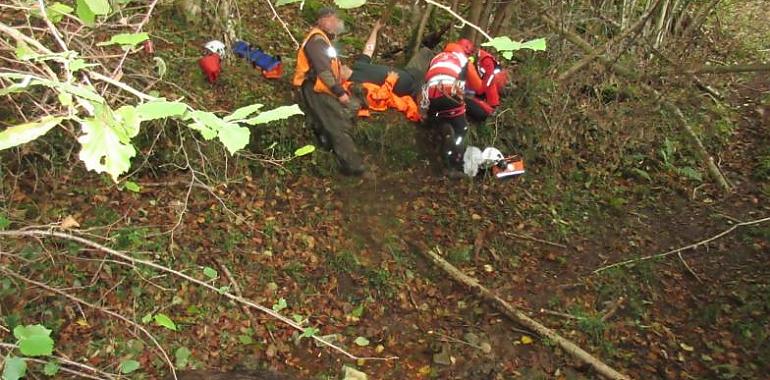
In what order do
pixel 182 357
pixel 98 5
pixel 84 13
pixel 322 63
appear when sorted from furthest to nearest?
pixel 322 63 < pixel 182 357 < pixel 84 13 < pixel 98 5

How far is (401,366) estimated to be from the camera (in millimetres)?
4648

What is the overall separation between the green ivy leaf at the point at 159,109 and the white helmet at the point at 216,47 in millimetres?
5008

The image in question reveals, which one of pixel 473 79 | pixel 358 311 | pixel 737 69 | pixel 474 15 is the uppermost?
pixel 737 69

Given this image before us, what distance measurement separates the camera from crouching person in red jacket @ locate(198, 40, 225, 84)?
5863 millimetres

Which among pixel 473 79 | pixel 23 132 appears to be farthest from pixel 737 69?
pixel 23 132

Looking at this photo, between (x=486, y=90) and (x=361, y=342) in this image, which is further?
(x=486, y=90)

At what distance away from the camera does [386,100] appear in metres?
6.18

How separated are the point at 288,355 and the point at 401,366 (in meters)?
0.91

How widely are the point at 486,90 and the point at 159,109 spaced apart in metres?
5.38

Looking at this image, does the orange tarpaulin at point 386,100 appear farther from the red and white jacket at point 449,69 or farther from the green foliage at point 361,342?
the green foliage at point 361,342

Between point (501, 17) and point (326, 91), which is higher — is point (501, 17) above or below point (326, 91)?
above

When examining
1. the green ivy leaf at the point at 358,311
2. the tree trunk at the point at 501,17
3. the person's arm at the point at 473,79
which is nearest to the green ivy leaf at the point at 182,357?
the green ivy leaf at the point at 358,311

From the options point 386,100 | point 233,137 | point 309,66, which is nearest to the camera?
point 233,137

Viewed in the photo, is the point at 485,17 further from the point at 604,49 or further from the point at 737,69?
the point at 737,69
